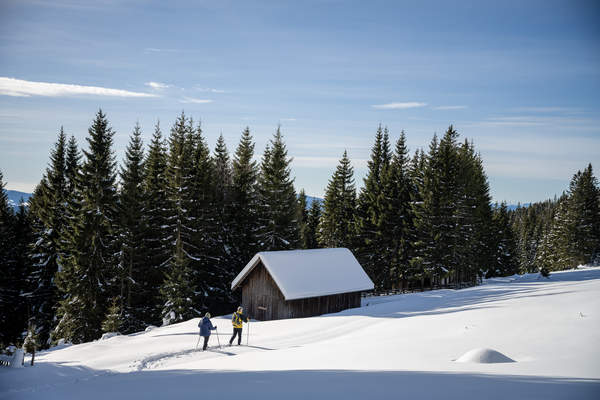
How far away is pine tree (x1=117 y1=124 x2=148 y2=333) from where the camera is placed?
109ft

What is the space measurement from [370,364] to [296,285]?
16.8m

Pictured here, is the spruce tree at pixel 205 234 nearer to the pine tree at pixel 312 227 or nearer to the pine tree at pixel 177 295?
the pine tree at pixel 177 295

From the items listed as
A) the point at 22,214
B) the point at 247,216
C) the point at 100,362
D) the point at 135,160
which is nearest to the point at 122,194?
the point at 135,160

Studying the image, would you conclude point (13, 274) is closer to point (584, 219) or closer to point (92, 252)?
point (92, 252)

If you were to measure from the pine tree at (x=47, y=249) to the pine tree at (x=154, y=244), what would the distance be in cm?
796

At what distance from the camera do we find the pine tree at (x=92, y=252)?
30578mm

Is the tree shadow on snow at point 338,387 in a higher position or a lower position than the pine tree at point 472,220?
lower

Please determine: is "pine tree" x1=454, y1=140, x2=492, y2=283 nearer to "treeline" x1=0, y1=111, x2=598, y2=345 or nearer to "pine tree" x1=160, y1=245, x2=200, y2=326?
"treeline" x1=0, y1=111, x2=598, y2=345

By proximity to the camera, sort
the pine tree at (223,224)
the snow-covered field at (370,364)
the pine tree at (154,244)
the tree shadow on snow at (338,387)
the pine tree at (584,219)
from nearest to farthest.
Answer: the tree shadow on snow at (338,387) → the snow-covered field at (370,364) → the pine tree at (154,244) → the pine tree at (223,224) → the pine tree at (584,219)

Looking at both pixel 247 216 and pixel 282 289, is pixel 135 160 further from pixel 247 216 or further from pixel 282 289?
pixel 282 289

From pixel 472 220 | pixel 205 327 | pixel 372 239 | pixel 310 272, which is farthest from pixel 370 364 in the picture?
pixel 472 220

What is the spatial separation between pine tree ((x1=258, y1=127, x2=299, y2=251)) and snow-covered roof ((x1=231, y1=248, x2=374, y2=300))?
9424 millimetres

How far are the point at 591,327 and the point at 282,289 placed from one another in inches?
680

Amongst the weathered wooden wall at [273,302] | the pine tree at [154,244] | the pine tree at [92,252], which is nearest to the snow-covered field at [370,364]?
the weathered wooden wall at [273,302]
